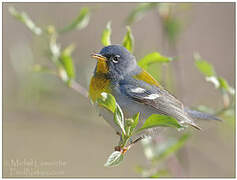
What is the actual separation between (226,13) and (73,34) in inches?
108

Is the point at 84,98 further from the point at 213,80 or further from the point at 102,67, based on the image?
the point at 213,80

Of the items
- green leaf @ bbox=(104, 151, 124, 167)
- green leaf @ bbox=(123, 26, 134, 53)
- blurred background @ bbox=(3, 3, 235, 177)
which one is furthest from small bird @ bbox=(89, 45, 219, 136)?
green leaf @ bbox=(104, 151, 124, 167)

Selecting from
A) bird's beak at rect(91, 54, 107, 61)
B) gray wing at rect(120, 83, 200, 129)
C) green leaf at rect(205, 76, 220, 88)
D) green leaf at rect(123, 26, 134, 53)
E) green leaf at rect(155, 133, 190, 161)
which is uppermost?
green leaf at rect(123, 26, 134, 53)

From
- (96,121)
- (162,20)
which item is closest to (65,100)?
(96,121)

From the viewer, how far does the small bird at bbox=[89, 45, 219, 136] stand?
257cm

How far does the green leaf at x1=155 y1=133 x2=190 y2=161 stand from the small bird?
0.20 metres

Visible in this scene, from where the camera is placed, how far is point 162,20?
3.16 meters

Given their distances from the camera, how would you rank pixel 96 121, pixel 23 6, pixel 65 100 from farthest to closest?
pixel 23 6
pixel 65 100
pixel 96 121

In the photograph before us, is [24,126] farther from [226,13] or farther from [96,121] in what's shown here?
[226,13]

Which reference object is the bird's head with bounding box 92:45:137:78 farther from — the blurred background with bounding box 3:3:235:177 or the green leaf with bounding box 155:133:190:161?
the green leaf with bounding box 155:133:190:161

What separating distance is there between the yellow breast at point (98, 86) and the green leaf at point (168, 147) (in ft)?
2.29

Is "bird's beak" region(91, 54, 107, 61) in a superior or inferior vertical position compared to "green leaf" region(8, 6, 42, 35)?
inferior

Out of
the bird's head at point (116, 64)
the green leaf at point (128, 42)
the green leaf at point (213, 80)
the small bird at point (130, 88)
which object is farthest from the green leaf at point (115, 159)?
the bird's head at point (116, 64)

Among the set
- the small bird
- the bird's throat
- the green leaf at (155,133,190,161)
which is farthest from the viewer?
the bird's throat
